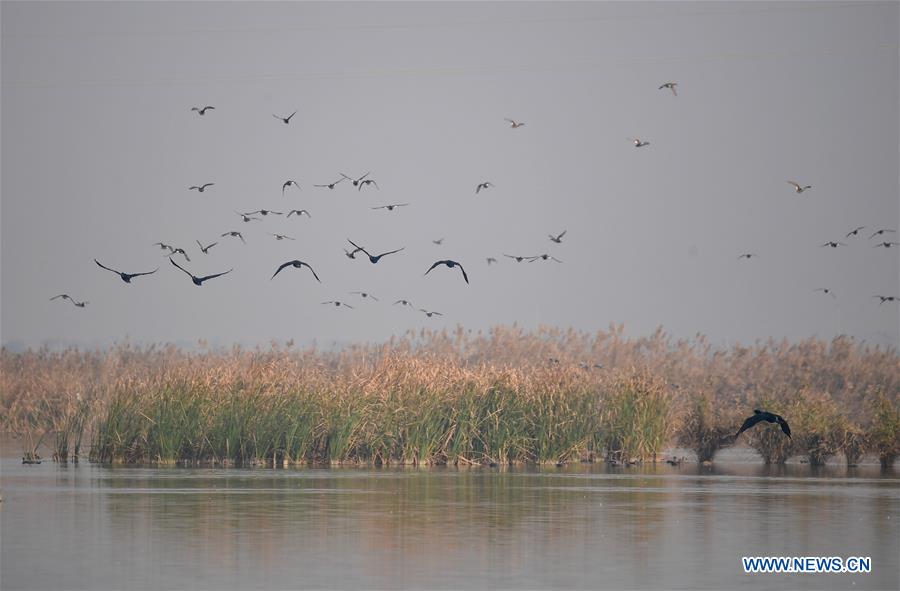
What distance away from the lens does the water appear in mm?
18562

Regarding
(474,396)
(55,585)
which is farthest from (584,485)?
(55,585)

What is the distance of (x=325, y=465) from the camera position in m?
38.8

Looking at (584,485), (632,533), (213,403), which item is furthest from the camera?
(213,403)

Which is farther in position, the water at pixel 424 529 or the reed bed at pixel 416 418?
A: the reed bed at pixel 416 418

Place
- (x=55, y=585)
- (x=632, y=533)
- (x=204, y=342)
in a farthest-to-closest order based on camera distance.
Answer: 1. (x=204, y=342)
2. (x=632, y=533)
3. (x=55, y=585)

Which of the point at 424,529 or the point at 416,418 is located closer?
the point at 424,529

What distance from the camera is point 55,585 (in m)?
17.4

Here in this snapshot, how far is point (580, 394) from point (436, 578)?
21.9m

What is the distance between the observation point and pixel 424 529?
23.4 m

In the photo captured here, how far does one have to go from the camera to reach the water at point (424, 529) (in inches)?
731

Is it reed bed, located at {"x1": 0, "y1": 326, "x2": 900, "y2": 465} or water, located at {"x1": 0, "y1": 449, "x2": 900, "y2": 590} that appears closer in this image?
water, located at {"x1": 0, "y1": 449, "x2": 900, "y2": 590}

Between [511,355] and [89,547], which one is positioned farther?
[511,355]

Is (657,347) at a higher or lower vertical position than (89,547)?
higher

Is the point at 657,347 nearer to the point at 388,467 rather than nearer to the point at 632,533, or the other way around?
the point at 388,467
